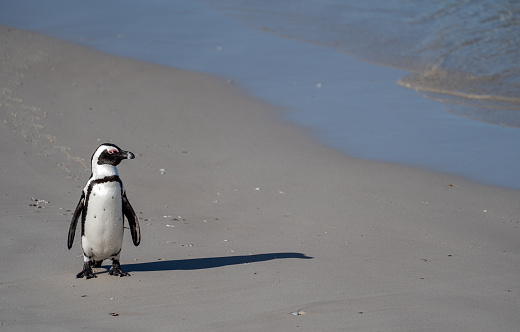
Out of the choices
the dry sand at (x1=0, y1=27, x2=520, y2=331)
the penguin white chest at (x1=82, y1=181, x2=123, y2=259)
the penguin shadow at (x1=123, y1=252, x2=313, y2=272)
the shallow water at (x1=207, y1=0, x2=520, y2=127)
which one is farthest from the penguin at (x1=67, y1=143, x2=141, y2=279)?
the shallow water at (x1=207, y1=0, x2=520, y2=127)

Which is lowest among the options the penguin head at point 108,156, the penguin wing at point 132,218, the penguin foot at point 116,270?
the penguin foot at point 116,270

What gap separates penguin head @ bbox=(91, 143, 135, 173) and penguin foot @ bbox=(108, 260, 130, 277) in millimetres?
638

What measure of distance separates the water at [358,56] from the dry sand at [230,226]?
69cm

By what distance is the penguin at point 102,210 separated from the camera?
4.65m

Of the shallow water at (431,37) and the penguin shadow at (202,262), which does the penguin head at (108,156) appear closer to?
the penguin shadow at (202,262)

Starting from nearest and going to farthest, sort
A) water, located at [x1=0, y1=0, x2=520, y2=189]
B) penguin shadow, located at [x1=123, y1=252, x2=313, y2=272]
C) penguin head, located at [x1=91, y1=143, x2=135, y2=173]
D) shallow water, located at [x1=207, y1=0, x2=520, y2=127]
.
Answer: penguin head, located at [x1=91, y1=143, x2=135, y2=173] → penguin shadow, located at [x1=123, y1=252, x2=313, y2=272] → water, located at [x1=0, y1=0, x2=520, y2=189] → shallow water, located at [x1=207, y1=0, x2=520, y2=127]

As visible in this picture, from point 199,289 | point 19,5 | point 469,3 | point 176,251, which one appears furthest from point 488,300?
point 469,3

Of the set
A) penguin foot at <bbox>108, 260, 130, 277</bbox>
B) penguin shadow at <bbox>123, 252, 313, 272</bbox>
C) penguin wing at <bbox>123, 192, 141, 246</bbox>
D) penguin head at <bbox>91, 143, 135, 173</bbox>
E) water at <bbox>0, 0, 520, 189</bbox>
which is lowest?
penguin shadow at <bbox>123, 252, 313, 272</bbox>

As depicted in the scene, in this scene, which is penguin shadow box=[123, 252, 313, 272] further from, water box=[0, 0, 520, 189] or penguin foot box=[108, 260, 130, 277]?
water box=[0, 0, 520, 189]

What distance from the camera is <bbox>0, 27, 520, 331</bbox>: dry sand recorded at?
4242 millimetres

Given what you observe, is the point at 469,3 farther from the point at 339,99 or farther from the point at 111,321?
the point at 111,321

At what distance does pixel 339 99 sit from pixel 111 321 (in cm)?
658

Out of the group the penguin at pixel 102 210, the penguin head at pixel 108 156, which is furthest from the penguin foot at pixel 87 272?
the penguin head at pixel 108 156

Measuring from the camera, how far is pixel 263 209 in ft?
21.2
